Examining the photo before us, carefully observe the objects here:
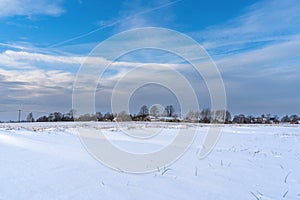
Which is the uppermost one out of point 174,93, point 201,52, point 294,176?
point 201,52

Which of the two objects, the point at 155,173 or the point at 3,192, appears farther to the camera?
the point at 155,173

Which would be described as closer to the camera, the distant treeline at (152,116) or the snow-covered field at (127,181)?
the snow-covered field at (127,181)

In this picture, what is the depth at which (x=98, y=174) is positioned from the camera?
11.7 feet

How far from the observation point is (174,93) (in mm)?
8453

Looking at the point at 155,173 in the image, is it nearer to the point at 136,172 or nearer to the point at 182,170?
the point at 136,172

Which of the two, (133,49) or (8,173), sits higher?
(133,49)

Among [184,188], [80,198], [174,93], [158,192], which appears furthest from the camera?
[174,93]

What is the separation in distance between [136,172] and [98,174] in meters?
0.57

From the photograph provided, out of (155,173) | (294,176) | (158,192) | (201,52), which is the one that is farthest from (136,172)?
(201,52)

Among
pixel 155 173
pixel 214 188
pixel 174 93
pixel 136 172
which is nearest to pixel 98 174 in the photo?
pixel 136 172

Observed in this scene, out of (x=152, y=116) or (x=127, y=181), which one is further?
(x=152, y=116)

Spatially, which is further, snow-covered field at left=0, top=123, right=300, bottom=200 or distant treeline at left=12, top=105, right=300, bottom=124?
distant treeline at left=12, top=105, right=300, bottom=124

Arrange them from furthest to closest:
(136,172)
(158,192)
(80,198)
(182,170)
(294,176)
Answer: (294,176), (182,170), (136,172), (158,192), (80,198)

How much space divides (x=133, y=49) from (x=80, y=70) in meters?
1.94
